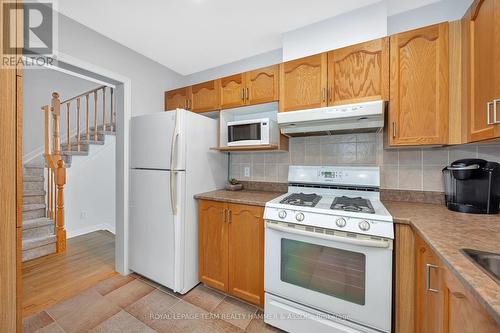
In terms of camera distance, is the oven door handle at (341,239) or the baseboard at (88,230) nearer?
the oven door handle at (341,239)

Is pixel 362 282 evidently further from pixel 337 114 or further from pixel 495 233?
pixel 337 114

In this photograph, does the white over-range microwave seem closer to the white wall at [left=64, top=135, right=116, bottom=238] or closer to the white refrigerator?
the white refrigerator

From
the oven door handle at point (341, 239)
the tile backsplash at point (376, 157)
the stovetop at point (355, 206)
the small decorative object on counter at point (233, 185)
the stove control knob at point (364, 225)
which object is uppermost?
the tile backsplash at point (376, 157)

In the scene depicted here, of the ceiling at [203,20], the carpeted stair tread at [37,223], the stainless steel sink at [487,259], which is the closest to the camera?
the stainless steel sink at [487,259]

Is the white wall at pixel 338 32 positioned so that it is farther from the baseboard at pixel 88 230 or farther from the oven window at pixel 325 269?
the baseboard at pixel 88 230

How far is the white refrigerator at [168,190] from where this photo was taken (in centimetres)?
185

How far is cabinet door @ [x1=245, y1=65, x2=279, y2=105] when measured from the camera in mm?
1932

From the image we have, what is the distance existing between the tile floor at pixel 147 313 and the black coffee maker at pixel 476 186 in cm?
156

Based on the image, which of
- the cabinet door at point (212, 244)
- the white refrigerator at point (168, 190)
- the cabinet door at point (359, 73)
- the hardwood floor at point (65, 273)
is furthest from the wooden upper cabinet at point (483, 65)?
the hardwood floor at point (65, 273)

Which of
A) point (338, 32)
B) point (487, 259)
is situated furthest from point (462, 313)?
point (338, 32)

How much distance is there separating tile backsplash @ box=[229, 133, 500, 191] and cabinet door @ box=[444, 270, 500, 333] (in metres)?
1.09

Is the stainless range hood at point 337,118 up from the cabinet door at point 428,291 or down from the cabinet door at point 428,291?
up

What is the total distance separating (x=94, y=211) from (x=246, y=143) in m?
3.31

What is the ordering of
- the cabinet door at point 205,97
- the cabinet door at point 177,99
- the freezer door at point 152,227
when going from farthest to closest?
the cabinet door at point 177,99 → the cabinet door at point 205,97 → the freezer door at point 152,227
